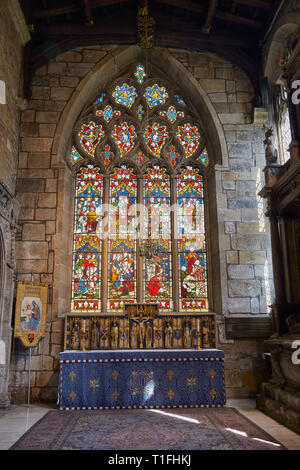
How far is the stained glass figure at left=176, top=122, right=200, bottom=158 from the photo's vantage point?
24.5 feet

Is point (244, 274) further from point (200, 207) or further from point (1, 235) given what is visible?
point (1, 235)

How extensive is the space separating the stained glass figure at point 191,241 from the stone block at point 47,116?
2348 millimetres

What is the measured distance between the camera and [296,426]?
4.10 metres

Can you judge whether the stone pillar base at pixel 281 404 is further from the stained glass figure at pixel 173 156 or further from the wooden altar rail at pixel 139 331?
the stained glass figure at pixel 173 156

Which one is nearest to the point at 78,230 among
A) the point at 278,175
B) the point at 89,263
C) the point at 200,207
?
the point at 89,263

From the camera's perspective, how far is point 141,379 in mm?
5410

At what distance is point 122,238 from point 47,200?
4.54 feet

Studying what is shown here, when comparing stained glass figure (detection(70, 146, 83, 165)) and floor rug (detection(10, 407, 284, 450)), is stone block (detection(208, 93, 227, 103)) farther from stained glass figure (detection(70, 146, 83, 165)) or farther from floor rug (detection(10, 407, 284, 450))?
floor rug (detection(10, 407, 284, 450))

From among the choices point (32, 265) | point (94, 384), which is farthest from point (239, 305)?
point (32, 265)

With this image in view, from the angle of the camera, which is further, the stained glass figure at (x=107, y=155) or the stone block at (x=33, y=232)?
the stained glass figure at (x=107, y=155)

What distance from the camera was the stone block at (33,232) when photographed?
21.1 ft

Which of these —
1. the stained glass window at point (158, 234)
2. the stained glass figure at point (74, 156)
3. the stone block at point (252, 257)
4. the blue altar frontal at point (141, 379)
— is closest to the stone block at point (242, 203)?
the stone block at point (252, 257)

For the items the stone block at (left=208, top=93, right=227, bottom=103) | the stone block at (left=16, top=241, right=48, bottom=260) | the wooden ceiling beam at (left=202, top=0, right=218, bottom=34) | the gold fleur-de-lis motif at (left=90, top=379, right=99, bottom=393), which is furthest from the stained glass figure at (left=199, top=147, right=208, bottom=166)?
the gold fleur-de-lis motif at (left=90, top=379, right=99, bottom=393)

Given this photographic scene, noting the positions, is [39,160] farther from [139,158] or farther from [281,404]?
[281,404]
